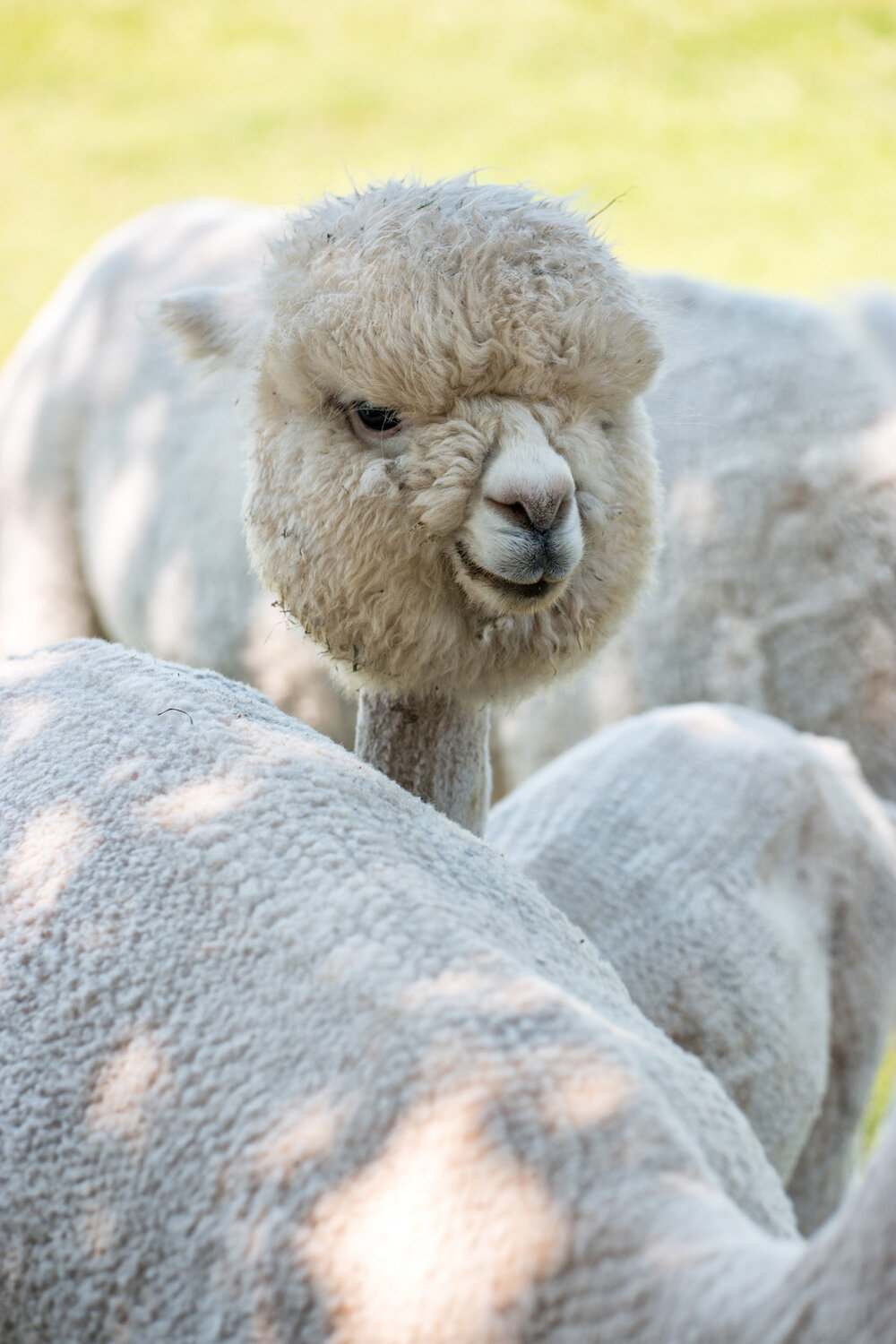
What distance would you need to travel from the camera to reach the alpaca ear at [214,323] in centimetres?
141

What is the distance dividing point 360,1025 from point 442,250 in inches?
26.6

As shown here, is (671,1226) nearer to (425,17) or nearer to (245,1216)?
(245,1216)

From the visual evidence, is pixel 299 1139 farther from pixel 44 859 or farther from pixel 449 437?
pixel 449 437

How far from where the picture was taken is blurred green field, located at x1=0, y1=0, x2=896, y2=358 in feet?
25.7

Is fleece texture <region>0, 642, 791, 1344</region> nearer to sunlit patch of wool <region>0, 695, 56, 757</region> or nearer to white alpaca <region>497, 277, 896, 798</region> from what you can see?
sunlit patch of wool <region>0, 695, 56, 757</region>

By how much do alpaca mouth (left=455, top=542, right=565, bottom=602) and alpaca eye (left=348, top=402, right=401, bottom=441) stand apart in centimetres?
12

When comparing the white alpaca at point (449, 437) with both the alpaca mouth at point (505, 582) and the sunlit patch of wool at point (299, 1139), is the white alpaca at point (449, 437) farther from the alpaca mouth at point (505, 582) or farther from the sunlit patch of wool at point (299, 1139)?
the sunlit patch of wool at point (299, 1139)

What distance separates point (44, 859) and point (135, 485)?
2.68 m

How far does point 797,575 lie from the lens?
2.73 metres

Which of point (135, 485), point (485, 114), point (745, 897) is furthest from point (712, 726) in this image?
point (485, 114)

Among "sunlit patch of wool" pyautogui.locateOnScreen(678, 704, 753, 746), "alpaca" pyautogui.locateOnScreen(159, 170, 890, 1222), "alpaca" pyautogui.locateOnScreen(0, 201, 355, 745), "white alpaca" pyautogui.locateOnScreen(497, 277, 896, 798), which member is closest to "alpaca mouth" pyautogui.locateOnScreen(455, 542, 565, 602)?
"alpaca" pyautogui.locateOnScreen(159, 170, 890, 1222)

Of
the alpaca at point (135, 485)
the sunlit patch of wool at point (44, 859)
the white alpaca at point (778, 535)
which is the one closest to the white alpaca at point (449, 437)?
the sunlit patch of wool at point (44, 859)

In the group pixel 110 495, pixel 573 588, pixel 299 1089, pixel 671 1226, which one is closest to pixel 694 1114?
pixel 671 1226

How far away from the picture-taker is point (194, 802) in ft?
3.58
